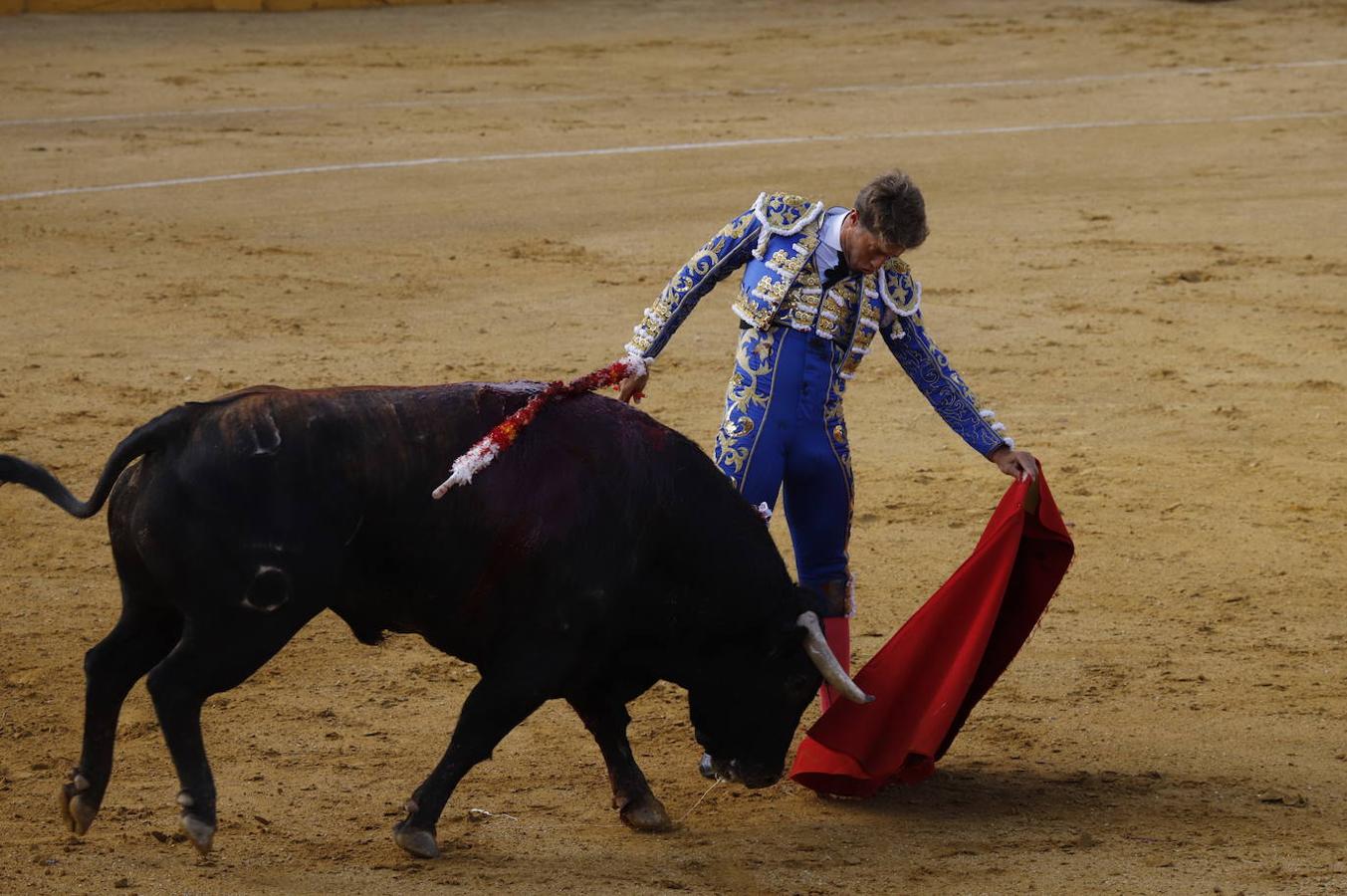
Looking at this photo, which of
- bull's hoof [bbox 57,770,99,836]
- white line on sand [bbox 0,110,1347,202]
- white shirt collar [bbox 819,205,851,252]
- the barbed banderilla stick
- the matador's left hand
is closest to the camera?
the barbed banderilla stick

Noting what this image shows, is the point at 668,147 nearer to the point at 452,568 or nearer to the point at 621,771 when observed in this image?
the point at 621,771

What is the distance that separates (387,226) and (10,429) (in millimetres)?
3769

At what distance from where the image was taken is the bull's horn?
461 cm

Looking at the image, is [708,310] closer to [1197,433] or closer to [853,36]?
[1197,433]

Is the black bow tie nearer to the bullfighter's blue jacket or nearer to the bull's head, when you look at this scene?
the bullfighter's blue jacket

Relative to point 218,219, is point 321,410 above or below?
above

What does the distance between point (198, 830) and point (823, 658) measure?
1487mm

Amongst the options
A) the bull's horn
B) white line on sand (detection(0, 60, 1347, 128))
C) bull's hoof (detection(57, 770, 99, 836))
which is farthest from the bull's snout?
white line on sand (detection(0, 60, 1347, 128))

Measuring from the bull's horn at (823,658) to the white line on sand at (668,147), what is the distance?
27.0 feet

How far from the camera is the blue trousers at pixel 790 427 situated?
4844 millimetres

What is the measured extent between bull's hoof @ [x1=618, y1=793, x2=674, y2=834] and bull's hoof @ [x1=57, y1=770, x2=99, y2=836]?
1239mm

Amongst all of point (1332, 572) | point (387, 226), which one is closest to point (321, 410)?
point (1332, 572)

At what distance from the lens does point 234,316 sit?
9.49 metres

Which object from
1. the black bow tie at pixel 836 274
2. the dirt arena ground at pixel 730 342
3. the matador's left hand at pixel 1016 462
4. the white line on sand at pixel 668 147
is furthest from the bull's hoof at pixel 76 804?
the white line on sand at pixel 668 147
